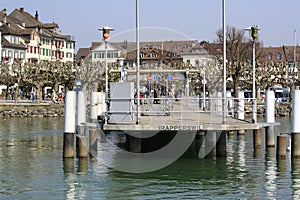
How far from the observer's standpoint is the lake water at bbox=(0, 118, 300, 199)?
21469 mm

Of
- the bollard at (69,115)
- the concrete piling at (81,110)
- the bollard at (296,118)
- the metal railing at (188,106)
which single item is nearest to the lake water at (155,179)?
the bollard at (296,118)

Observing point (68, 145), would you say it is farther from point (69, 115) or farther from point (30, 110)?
point (30, 110)

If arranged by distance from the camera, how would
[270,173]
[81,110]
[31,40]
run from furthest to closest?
[31,40]
[81,110]
[270,173]

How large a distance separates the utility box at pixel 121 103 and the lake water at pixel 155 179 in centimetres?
206

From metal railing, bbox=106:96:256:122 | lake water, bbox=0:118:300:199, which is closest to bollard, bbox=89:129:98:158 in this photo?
lake water, bbox=0:118:300:199

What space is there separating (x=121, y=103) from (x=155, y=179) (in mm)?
4079

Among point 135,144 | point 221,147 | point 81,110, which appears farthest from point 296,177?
point 81,110

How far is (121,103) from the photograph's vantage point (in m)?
27.1

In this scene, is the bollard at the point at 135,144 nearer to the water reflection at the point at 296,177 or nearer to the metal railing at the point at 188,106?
the metal railing at the point at 188,106

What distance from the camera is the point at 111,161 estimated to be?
2941cm

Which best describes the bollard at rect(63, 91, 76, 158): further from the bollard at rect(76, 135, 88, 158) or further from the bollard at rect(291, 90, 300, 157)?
the bollard at rect(291, 90, 300, 157)

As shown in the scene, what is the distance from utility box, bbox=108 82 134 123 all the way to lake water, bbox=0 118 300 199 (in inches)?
81.1

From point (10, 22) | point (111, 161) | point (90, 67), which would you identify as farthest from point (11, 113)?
point (10, 22)

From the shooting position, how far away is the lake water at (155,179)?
2147 centimetres
